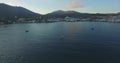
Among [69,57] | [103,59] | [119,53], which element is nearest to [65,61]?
[69,57]

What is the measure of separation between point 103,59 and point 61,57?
10.2 meters

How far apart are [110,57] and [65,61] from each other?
1178 centimetres

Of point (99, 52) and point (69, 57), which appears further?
point (99, 52)

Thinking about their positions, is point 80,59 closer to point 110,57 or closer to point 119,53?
point 110,57

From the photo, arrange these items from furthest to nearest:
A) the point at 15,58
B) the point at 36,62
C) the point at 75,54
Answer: the point at 75,54 → the point at 15,58 → the point at 36,62

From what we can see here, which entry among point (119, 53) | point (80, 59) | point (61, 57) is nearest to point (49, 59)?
point (61, 57)

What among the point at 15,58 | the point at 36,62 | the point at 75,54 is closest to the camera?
the point at 36,62

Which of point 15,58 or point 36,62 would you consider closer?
point 36,62

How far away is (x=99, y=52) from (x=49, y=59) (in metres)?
15.4

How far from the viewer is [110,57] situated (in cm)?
4206

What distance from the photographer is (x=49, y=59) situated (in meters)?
40.5

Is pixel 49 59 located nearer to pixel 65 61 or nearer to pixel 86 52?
pixel 65 61

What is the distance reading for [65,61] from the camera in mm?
38844

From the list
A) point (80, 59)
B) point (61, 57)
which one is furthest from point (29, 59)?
point (80, 59)
